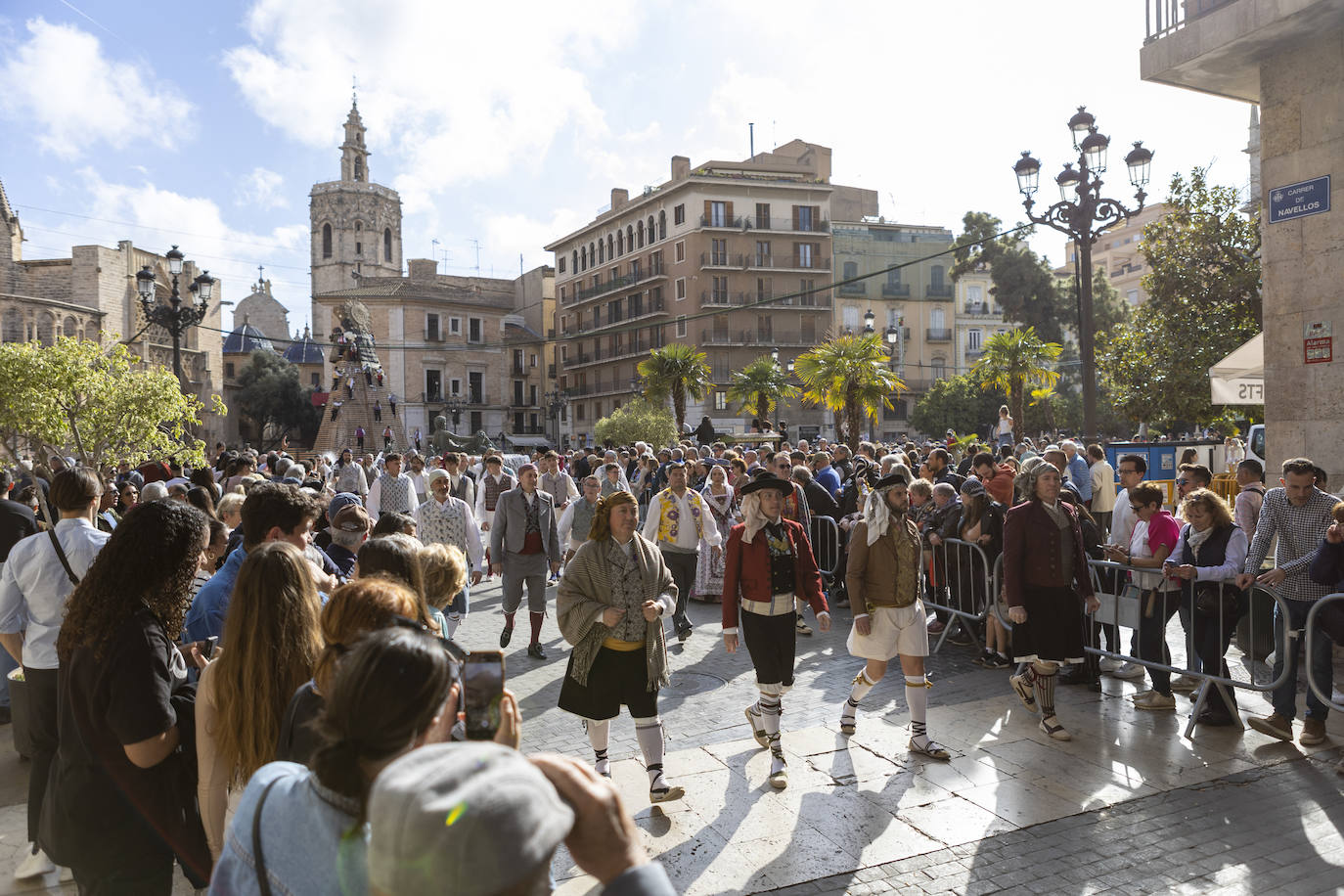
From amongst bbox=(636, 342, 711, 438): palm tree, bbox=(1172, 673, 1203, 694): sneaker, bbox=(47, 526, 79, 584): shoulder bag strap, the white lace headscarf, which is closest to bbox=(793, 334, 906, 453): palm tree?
bbox=(636, 342, 711, 438): palm tree

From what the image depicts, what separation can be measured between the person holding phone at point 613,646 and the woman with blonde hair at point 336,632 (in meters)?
2.34

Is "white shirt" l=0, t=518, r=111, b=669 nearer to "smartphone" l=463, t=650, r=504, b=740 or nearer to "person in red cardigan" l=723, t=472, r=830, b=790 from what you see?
"smartphone" l=463, t=650, r=504, b=740

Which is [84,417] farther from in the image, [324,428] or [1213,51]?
[324,428]

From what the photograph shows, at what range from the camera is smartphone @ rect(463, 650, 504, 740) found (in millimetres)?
A: 1697

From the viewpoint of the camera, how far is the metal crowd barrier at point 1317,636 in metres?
5.37

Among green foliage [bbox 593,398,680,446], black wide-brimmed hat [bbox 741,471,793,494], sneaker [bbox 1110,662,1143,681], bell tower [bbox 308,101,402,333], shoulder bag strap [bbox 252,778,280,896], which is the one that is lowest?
sneaker [bbox 1110,662,1143,681]

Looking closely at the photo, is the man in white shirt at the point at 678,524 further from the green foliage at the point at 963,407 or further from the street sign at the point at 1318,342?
the green foliage at the point at 963,407

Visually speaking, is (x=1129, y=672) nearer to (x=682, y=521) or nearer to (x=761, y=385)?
(x=682, y=521)

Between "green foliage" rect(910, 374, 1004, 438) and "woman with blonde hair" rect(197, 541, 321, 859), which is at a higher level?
"green foliage" rect(910, 374, 1004, 438)

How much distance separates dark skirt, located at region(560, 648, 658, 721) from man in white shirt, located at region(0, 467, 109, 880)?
7.97 ft

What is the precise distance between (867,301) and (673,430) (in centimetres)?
2866

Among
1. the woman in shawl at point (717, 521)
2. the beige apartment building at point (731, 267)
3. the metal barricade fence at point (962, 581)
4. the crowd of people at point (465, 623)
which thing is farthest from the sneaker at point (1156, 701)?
the beige apartment building at point (731, 267)

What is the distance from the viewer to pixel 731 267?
2066 inches

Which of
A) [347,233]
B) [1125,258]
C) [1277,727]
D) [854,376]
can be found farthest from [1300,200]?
[347,233]
